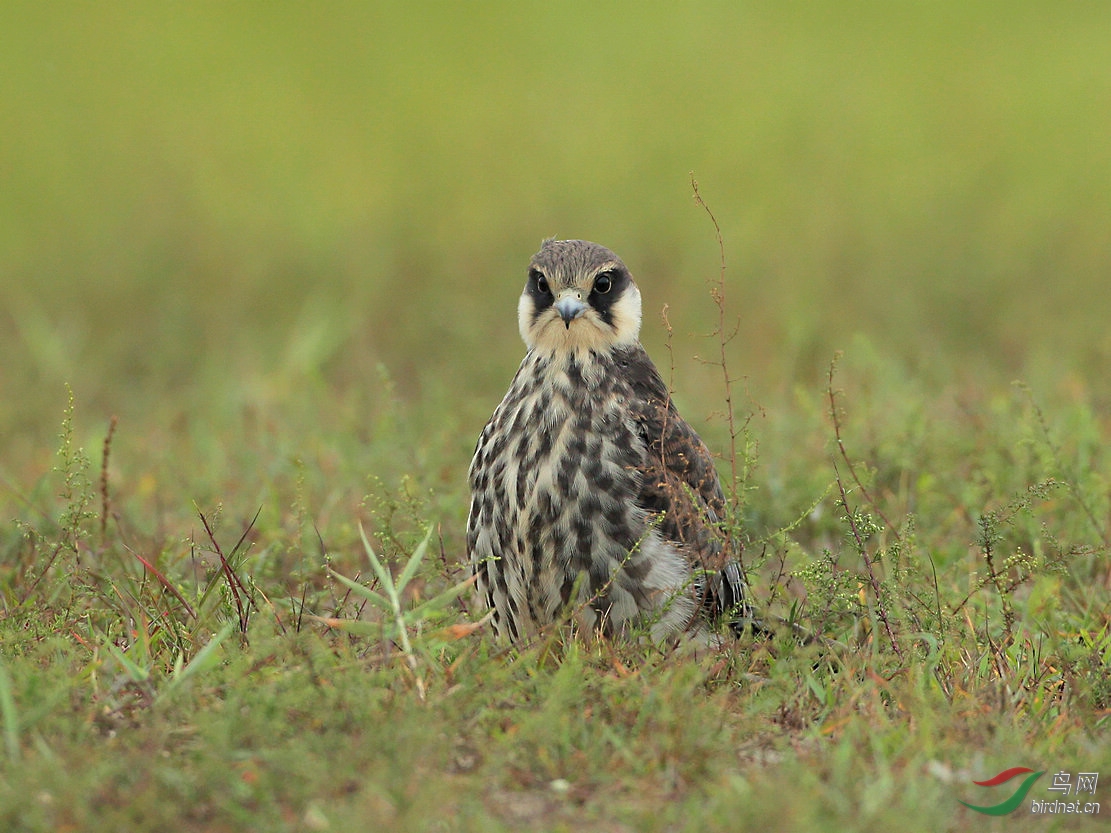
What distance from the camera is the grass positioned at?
119 inches

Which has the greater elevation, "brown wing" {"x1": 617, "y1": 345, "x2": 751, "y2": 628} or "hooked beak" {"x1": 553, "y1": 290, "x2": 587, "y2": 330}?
"hooked beak" {"x1": 553, "y1": 290, "x2": 587, "y2": 330}

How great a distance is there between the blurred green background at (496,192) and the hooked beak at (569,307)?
1.00 metres

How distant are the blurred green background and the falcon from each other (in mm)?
1043

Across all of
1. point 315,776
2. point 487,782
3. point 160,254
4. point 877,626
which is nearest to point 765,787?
point 487,782

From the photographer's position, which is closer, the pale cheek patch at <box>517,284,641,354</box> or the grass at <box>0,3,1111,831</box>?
the grass at <box>0,3,1111,831</box>

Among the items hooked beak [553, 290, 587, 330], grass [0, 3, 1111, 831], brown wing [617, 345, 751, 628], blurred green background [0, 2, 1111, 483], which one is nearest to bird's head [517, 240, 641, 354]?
hooked beak [553, 290, 587, 330]

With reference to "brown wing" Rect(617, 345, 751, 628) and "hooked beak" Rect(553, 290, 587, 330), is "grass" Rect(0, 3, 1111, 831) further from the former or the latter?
"hooked beak" Rect(553, 290, 587, 330)

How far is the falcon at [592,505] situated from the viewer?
159 inches

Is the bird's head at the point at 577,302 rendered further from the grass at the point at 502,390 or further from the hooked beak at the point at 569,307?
the grass at the point at 502,390

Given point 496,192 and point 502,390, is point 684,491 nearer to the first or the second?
point 502,390

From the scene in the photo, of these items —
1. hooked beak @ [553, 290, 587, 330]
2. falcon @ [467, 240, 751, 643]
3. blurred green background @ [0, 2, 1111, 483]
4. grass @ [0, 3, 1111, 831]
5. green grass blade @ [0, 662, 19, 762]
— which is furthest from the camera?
blurred green background @ [0, 2, 1111, 483]

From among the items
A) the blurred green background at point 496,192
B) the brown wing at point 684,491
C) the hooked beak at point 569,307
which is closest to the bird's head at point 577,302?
the hooked beak at point 569,307

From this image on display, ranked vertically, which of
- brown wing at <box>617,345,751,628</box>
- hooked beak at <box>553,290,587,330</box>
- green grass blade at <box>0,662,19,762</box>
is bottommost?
green grass blade at <box>0,662,19,762</box>

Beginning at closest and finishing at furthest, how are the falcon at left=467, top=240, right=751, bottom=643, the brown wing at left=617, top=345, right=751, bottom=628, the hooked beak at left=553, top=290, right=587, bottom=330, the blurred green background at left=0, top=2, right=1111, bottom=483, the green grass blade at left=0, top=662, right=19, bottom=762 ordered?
the green grass blade at left=0, top=662, right=19, bottom=762 < the brown wing at left=617, top=345, right=751, bottom=628 < the falcon at left=467, top=240, right=751, bottom=643 < the hooked beak at left=553, top=290, right=587, bottom=330 < the blurred green background at left=0, top=2, right=1111, bottom=483
